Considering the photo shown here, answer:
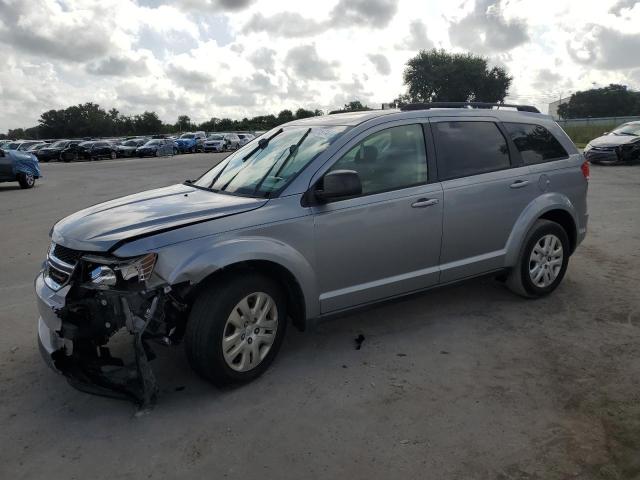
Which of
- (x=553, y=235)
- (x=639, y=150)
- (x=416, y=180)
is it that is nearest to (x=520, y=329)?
(x=553, y=235)

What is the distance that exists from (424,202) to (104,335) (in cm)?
246

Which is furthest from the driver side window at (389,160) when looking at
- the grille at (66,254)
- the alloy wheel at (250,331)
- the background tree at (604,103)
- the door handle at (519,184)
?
the background tree at (604,103)

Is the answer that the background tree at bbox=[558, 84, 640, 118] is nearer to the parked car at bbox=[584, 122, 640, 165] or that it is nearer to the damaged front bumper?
the parked car at bbox=[584, 122, 640, 165]

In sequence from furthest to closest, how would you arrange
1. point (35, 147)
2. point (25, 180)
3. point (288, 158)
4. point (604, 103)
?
1. point (604, 103)
2. point (35, 147)
3. point (25, 180)
4. point (288, 158)

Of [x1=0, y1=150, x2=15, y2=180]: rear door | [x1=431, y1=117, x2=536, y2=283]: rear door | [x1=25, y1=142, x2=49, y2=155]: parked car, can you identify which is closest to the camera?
[x1=431, y1=117, x2=536, y2=283]: rear door

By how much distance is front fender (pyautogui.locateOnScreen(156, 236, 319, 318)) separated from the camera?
3.22 metres

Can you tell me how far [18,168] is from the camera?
1641 cm

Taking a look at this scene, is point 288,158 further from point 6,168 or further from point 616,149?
point 616,149

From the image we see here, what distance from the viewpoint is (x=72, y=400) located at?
3.52 meters

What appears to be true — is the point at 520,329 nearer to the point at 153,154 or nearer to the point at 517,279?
the point at 517,279

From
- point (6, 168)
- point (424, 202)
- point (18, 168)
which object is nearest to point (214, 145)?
point (18, 168)

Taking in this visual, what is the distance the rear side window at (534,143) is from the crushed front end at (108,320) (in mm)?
3366

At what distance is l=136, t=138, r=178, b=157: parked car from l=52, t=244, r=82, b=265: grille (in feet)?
122

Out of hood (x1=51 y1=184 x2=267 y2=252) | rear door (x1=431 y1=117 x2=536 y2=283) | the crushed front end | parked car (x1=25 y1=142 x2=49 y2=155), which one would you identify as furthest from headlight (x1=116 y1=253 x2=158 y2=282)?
parked car (x1=25 y1=142 x2=49 y2=155)
